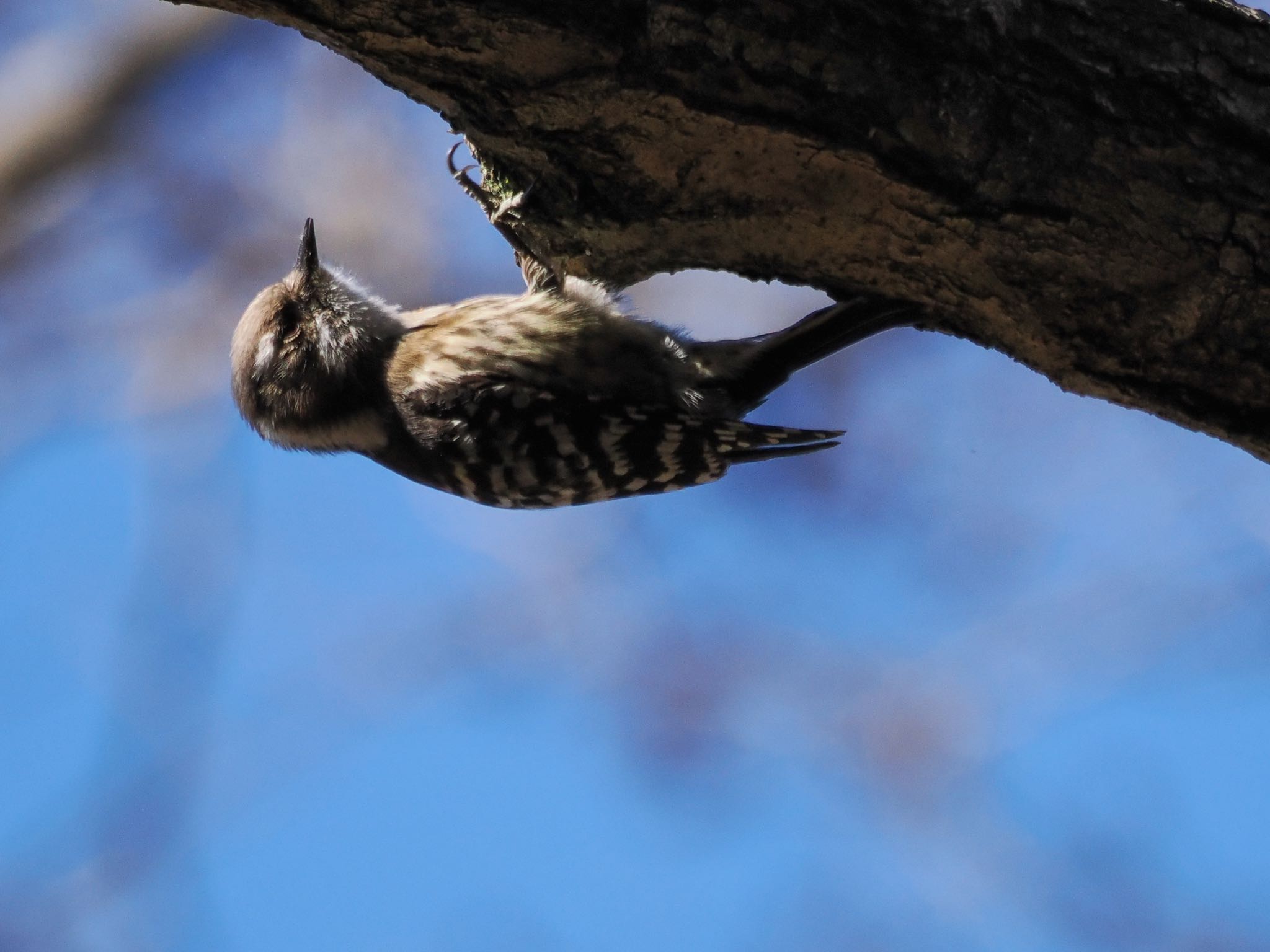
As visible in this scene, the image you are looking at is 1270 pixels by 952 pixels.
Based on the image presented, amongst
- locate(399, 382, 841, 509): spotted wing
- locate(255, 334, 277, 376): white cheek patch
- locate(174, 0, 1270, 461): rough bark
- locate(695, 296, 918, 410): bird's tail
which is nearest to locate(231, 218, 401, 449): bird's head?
locate(255, 334, 277, 376): white cheek patch

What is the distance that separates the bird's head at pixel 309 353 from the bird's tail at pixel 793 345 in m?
1.32

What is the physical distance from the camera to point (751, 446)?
13.4 feet

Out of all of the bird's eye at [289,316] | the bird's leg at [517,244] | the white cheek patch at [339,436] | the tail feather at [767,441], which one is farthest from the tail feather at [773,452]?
the bird's eye at [289,316]

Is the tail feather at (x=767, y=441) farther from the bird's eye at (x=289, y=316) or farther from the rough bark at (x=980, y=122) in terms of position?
the bird's eye at (x=289, y=316)

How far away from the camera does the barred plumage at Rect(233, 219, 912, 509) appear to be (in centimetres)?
410

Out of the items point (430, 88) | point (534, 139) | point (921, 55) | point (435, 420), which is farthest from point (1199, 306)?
point (435, 420)

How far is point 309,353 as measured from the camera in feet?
15.1

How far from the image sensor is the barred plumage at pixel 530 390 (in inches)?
161

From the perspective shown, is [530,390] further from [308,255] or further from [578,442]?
[308,255]

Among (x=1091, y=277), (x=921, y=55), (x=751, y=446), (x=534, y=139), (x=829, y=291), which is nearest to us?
(x=921, y=55)

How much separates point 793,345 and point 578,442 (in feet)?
2.68

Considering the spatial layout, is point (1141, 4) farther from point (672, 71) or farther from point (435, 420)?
point (435, 420)

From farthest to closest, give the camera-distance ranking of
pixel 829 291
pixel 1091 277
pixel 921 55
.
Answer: pixel 829 291 < pixel 1091 277 < pixel 921 55

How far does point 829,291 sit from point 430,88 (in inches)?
54.3
